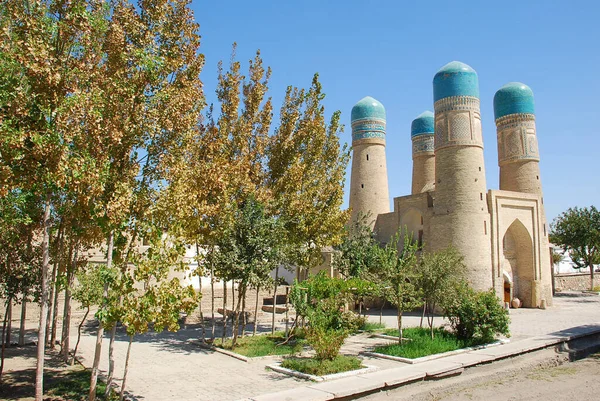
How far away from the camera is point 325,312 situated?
11273 mm

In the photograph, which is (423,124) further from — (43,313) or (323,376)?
(43,313)

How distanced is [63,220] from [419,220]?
2058 cm

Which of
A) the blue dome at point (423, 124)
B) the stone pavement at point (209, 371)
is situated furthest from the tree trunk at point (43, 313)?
the blue dome at point (423, 124)

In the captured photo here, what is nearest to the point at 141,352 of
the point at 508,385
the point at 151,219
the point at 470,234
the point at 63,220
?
the point at 63,220

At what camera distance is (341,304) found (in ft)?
38.8

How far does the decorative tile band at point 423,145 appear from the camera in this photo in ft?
99.1

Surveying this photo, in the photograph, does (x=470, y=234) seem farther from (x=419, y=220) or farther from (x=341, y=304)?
(x=341, y=304)

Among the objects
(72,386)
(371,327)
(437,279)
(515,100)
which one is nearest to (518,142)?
(515,100)

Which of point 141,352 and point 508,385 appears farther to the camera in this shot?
point 141,352

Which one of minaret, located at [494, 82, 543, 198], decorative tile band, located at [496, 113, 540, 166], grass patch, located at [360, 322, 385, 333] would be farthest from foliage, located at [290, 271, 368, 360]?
decorative tile band, located at [496, 113, 540, 166]

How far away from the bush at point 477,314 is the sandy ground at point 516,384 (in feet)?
2.95

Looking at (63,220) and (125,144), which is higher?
(125,144)

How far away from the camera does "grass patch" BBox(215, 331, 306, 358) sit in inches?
440

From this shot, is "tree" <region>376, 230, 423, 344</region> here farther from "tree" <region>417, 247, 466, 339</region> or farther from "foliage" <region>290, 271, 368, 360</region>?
"foliage" <region>290, 271, 368, 360</region>
